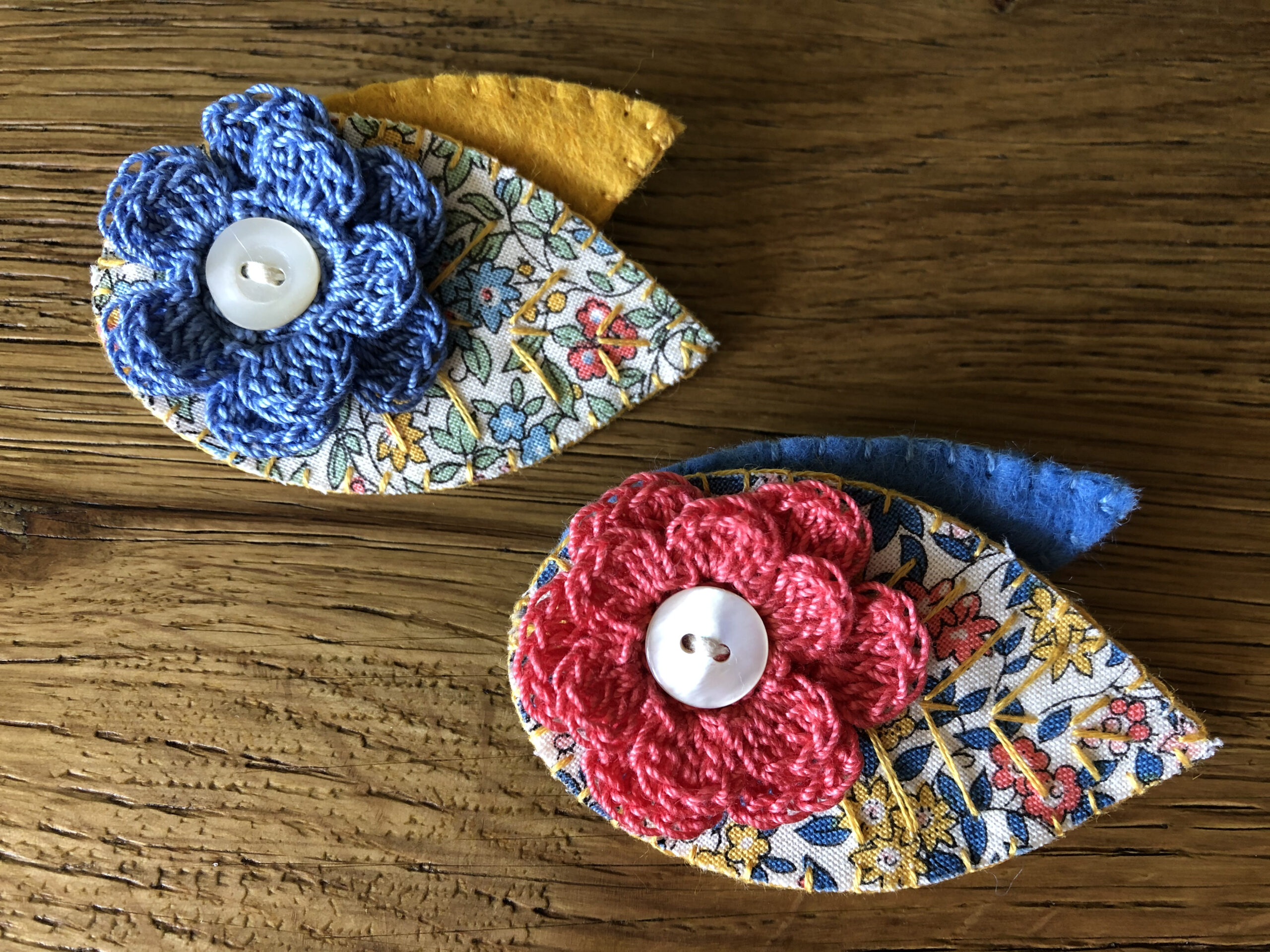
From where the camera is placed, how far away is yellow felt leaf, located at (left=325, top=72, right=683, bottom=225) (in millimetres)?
908

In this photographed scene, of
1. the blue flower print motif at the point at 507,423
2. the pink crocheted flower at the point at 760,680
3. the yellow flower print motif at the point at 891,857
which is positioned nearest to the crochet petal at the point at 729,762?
the pink crocheted flower at the point at 760,680

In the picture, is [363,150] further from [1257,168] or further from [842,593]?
[1257,168]

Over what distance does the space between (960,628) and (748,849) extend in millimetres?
268

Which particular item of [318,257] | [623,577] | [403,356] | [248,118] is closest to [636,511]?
[623,577]

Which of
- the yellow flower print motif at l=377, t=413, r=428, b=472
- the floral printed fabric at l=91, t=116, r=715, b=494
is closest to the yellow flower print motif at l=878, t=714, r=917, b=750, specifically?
the floral printed fabric at l=91, t=116, r=715, b=494

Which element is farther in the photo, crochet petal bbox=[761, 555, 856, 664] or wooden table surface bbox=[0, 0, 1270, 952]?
wooden table surface bbox=[0, 0, 1270, 952]

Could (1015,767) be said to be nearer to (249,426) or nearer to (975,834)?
(975,834)

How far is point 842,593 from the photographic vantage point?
2.33 ft

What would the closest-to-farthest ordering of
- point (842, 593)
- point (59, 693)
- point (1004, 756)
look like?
point (842, 593), point (1004, 756), point (59, 693)

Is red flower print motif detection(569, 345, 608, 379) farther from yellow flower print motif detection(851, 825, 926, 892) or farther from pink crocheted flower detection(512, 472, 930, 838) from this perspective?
yellow flower print motif detection(851, 825, 926, 892)

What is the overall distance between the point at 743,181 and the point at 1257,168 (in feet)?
1.81

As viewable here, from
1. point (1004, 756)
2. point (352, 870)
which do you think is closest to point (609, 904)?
point (352, 870)

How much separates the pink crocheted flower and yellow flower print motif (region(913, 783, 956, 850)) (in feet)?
0.36

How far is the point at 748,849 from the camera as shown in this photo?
0.82m
